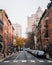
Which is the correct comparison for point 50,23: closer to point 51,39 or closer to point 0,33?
point 51,39

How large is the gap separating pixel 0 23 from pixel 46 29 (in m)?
18.5

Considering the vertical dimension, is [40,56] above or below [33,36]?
below

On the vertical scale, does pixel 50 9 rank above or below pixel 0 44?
above

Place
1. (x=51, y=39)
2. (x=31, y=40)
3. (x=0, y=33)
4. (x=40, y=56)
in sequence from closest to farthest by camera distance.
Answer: (x=40, y=56), (x=51, y=39), (x=0, y=33), (x=31, y=40)

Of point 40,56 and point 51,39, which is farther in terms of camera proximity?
point 51,39

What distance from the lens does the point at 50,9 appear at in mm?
100750

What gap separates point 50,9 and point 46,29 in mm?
15364

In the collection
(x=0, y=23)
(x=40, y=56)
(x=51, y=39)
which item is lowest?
(x=40, y=56)

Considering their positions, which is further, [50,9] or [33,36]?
[33,36]

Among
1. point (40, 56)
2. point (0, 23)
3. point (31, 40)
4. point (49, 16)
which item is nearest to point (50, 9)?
point (49, 16)

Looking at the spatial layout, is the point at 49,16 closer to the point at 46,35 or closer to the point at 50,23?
the point at 50,23

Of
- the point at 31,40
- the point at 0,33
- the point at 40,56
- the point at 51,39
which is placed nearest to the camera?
the point at 40,56

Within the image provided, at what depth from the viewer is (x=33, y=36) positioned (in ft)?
641

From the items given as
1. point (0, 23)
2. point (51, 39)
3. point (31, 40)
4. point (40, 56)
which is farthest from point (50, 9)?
point (31, 40)
